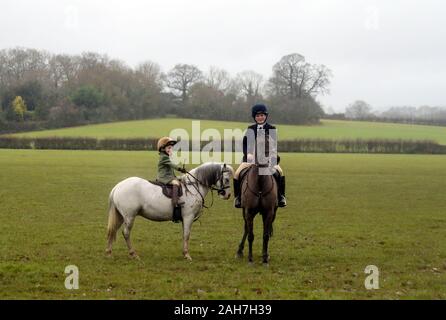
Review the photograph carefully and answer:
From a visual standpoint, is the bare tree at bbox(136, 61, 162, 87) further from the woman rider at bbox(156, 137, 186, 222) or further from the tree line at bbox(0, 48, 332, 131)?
the woman rider at bbox(156, 137, 186, 222)

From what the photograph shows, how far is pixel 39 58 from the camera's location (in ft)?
370

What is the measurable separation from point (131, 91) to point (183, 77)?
14.8m

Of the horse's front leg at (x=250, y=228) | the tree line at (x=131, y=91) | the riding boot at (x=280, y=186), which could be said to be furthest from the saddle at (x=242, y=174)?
the tree line at (x=131, y=91)

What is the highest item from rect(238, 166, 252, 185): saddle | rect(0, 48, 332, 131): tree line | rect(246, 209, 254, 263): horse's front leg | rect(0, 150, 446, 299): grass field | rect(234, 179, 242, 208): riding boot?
rect(0, 48, 332, 131): tree line

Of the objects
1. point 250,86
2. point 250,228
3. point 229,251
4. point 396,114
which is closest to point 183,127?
point 250,86

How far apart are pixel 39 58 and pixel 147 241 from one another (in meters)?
110

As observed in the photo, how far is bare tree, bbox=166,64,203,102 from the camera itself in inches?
4397

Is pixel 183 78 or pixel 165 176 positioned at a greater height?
pixel 183 78

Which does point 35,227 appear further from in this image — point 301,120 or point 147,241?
point 301,120

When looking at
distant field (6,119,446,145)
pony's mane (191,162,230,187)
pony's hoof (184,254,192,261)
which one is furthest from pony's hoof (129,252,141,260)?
distant field (6,119,446,145)

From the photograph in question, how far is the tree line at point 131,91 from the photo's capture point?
8994 cm

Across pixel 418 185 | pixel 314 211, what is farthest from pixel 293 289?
pixel 418 185

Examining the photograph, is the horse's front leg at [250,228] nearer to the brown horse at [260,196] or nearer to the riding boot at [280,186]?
the brown horse at [260,196]

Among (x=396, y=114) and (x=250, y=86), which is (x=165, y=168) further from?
(x=396, y=114)
